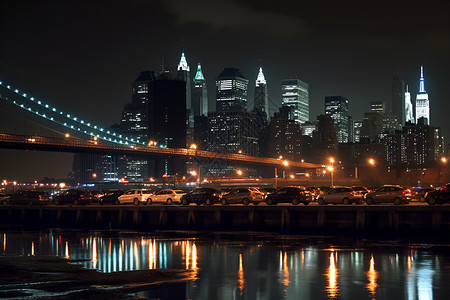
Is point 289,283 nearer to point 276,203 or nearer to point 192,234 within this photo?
point 192,234

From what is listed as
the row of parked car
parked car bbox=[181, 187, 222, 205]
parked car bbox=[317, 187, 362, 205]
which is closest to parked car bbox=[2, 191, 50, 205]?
the row of parked car

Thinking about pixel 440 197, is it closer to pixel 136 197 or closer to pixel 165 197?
pixel 165 197

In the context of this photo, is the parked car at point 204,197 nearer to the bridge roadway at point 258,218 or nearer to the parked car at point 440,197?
the bridge roadway at point 258,218

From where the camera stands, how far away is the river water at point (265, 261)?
27.1m

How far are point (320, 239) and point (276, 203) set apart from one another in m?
12.8

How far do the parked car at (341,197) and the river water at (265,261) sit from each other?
885 cm

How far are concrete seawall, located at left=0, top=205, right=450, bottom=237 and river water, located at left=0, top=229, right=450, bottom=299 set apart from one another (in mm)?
2062

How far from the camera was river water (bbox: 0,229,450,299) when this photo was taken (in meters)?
27.1

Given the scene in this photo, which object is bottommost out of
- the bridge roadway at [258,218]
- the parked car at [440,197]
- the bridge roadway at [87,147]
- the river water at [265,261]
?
the river water at [265,261]

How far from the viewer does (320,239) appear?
46344 mm

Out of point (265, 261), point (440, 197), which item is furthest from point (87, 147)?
point (265, 261)

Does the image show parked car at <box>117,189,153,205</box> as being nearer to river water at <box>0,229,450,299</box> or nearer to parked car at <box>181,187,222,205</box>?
parked car at <box>181,187,222,205</box>

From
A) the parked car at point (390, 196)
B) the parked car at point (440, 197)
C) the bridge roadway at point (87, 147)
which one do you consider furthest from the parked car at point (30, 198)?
the bridge roadway at point (87, 147)

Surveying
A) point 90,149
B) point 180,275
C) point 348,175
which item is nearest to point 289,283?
point 180,275
